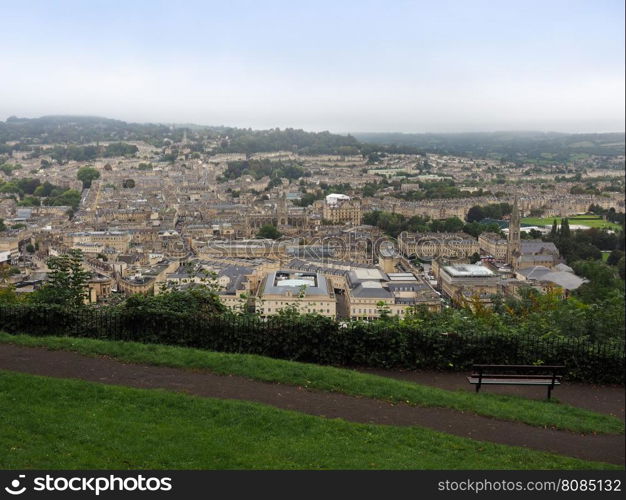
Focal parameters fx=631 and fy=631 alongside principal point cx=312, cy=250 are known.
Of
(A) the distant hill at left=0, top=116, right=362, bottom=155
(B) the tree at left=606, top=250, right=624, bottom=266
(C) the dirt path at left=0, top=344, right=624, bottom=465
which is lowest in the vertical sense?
(B) the tree at left=606, top=250, right=624, bottom=266

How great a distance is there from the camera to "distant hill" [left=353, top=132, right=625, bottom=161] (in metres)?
46.2

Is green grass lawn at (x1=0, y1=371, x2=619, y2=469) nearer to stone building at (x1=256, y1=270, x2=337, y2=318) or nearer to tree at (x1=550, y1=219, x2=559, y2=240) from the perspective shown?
stone building at (x1=256, y1=270, x2=337, y2=318)

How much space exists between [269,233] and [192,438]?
1183 inches

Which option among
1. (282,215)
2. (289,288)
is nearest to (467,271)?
(289,288)

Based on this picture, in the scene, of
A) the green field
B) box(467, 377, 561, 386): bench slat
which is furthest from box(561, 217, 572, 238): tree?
box(467, 377, 561, 386): bench slat

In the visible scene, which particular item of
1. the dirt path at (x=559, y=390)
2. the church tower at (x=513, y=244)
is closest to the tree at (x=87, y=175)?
the church tower at (x=513, y=244)

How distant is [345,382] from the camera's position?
5.40 m

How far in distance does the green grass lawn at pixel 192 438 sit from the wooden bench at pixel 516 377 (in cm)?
137

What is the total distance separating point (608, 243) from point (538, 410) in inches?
1115

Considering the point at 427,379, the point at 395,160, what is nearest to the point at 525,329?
the point at 427,379

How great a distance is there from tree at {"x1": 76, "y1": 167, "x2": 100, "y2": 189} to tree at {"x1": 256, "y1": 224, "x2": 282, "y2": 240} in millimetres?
11863

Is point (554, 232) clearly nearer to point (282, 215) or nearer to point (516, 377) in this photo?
point (282, 215)

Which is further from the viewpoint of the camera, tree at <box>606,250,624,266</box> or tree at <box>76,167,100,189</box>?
tree at <box>76,167,100,189</box>

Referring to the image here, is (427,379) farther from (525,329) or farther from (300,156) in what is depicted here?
(300,156)
